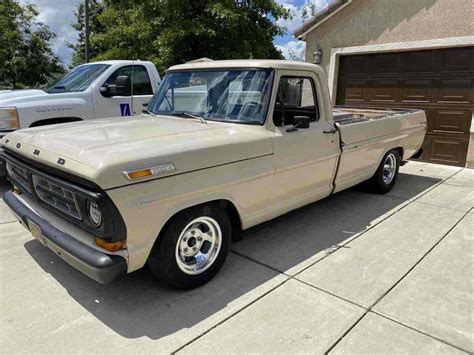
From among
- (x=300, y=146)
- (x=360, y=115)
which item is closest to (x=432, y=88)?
(x=360, y=115)

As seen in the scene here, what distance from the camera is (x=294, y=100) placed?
15.0ft

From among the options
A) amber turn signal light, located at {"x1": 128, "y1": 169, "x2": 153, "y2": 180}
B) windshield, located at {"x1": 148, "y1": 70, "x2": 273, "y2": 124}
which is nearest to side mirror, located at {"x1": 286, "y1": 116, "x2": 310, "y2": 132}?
windshield, located at {"x1": 148, "y1": 70, "x2": 273, "y2": 124}

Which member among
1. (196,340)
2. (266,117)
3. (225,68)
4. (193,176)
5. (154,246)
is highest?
(225,68)

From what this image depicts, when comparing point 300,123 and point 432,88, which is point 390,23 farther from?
point 300,123

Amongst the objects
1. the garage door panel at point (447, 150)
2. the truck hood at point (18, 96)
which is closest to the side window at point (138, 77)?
the truck hood at point (18, 96)

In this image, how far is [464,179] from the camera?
25.1 feet

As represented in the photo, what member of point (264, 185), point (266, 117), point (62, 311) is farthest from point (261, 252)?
point (62, 311)

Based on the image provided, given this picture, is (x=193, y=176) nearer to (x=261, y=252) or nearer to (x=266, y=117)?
(x=266, y=117)

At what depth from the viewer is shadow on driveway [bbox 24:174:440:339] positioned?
10.1ft

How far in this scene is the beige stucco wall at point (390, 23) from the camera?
26.2 feet

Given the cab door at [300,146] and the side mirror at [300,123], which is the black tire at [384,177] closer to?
the cab door at [300,146]

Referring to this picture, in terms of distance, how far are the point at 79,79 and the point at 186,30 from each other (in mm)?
5386

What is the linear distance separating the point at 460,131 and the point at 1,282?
8687 mm

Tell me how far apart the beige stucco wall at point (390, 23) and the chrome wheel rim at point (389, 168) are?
3454 mm
